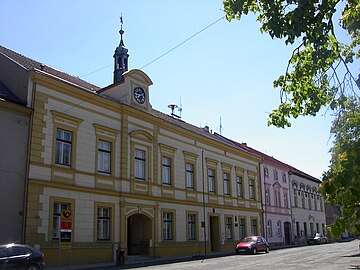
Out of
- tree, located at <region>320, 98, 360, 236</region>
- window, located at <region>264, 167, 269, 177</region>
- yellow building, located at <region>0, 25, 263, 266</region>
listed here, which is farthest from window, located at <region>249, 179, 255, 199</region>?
tree, located at <region>320, 98, 360, 236</region>

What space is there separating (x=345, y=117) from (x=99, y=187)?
70.9 feet

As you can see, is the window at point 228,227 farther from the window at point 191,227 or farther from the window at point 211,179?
the window at point 191,227

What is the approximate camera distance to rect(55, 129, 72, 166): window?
22.8m

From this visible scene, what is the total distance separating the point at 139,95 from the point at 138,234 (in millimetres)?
9342

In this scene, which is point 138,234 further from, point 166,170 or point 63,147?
point 63,147

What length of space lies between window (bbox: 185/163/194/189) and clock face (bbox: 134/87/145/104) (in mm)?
7290

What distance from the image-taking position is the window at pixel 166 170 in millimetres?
30875

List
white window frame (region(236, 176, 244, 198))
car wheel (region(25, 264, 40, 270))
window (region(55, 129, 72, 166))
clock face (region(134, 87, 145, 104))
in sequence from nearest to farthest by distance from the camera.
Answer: car wheel (region(25, 264, 40, 270))
window (region(55, 129, 72, 166))
clock face (region(134, 87, 145, 104))
white window frame (region(236, 176, 244, 198))

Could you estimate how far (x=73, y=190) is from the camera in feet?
75.3

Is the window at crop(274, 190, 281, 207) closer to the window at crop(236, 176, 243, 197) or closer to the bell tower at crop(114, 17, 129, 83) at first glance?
the window at crop(236, 176, 243, 197)

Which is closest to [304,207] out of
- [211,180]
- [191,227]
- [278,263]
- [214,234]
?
[214,234]

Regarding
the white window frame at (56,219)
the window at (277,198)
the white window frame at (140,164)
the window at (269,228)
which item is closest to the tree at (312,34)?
the white window frame at (56,219)

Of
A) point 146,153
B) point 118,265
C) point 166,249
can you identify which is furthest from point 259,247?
point 118,265

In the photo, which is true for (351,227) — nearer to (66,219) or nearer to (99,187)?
(66,219)
